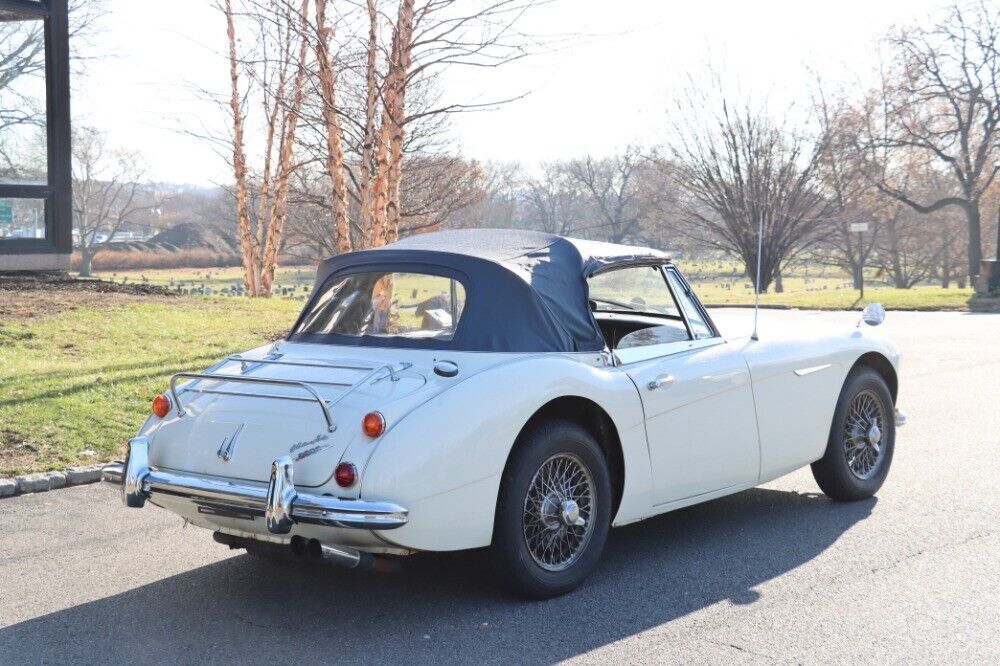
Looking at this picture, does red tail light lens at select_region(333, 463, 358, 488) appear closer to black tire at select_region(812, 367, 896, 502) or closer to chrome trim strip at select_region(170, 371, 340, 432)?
chrome trim strip at select_region(170, 371, 340, 432)

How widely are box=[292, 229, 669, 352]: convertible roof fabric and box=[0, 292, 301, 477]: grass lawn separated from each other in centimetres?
326

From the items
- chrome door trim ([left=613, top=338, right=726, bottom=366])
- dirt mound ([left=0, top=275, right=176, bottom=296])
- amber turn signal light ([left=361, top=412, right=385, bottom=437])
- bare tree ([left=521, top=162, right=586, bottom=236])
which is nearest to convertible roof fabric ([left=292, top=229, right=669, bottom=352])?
chrome door trim ([left=613, top=338, right=726, bottom=366])

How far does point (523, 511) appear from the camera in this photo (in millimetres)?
4395

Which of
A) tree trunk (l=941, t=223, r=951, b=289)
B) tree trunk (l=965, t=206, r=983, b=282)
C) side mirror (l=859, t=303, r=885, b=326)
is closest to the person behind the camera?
side mirror (l=859, t=303, r=885, b=326)

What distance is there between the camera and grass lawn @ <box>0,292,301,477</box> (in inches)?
305

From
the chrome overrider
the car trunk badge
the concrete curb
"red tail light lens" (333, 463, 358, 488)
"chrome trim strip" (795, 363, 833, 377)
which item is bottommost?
the concrete curb

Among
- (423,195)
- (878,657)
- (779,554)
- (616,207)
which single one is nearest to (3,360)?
(779,554)

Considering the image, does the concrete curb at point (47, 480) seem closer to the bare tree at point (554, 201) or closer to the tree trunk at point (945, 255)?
the bare tree at point (554, 201)

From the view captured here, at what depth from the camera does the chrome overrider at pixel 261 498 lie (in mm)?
3938

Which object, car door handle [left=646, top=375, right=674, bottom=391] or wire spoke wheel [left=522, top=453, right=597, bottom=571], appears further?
car door handle [left=646, top=375, right=674, bottom=391]

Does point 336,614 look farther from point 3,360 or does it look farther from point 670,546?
point 3,360

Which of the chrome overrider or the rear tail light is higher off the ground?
the rear tail light

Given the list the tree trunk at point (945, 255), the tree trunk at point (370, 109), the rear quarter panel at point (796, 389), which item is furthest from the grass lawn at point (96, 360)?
the tree trunk at point (945, 255)

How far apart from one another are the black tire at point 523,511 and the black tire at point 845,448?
6.47 ft
